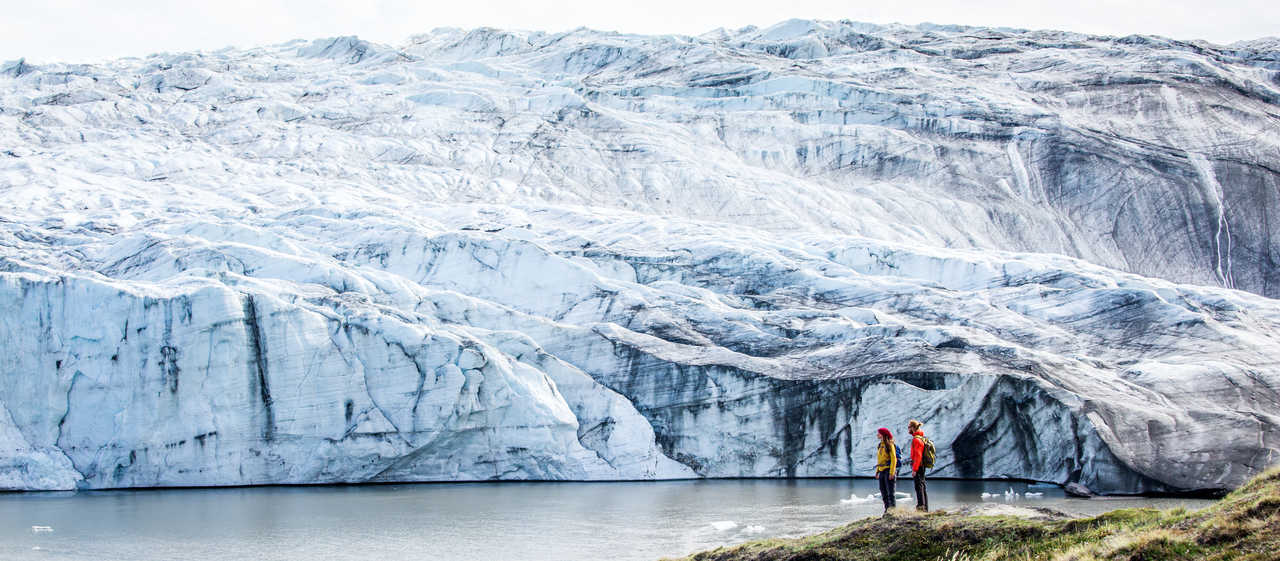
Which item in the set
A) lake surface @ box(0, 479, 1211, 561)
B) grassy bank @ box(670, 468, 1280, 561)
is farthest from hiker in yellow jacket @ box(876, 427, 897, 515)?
lake surface @ box(0, 479, 1211, 561)

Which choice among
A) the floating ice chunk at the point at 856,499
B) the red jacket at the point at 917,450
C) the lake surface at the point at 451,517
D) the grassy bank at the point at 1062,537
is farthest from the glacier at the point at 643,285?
the grassy bank at the point at 1062,537

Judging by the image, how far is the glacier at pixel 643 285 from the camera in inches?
869

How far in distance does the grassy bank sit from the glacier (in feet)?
37.3

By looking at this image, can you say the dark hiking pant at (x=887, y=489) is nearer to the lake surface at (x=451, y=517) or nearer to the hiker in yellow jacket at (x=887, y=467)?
the hiker in yellow jacket at (x=887, y=467)

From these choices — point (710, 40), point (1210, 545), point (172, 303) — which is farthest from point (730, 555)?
point (710, 40)

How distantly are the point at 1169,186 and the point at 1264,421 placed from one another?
1703 centimetres

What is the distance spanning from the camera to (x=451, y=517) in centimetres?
1723

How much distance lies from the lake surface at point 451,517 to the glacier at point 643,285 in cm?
106

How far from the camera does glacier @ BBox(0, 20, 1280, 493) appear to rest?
22.1 metres

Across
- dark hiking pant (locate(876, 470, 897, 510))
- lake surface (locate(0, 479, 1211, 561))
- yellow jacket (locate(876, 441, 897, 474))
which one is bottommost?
lake surface (locate(0, 479, 1211, 561))

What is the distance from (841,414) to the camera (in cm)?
2212

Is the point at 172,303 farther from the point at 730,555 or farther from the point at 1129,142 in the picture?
the point at 1129,142

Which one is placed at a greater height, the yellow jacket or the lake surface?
the yellow jacket

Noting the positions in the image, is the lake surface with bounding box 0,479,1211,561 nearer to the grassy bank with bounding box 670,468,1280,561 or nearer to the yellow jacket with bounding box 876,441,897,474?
the yellow jacket with bounding box 876,441,897,474
